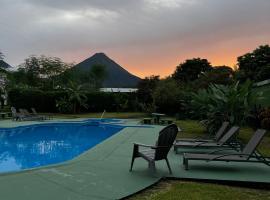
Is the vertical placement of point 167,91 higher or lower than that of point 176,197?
higher

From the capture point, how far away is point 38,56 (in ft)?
158

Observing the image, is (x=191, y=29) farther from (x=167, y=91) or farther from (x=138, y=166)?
(x=138, y=166)

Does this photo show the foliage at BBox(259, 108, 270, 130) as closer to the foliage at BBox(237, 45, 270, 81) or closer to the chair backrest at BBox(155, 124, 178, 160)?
the chair backrest at BBox(155, 124, 178, 160)

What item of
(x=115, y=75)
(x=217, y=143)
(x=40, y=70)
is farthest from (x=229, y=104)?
(x=115, y=75)

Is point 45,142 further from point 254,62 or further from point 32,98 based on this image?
point 254,62

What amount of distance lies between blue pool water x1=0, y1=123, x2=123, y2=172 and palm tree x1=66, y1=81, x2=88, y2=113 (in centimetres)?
853

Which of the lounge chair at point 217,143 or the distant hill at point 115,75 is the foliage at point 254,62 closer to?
the lounge chair at point 217,143

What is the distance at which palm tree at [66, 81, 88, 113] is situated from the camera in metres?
32.3

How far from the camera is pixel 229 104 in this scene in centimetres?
1417

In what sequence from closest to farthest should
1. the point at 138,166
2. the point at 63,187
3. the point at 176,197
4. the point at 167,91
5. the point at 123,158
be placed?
the point at 176,197
the point at 63,187
the point at 138,166
the point at 123,158
the point at 167,91

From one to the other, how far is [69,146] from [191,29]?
11.3 metres

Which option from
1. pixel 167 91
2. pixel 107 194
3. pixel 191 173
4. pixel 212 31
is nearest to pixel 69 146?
pixel 191 173

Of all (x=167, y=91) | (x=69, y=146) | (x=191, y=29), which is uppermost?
(x=191, y=29)

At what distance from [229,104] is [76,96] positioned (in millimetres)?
19944
